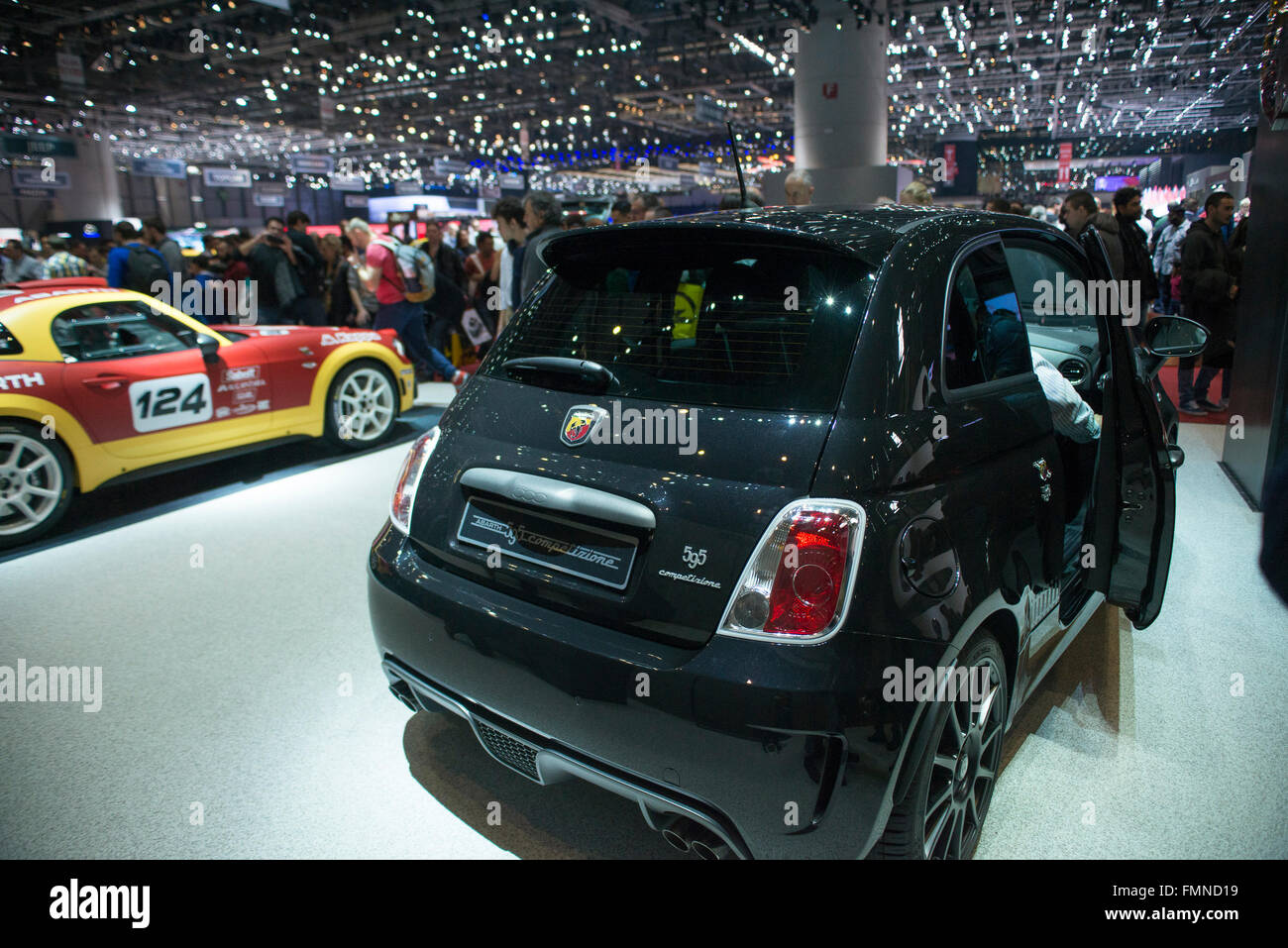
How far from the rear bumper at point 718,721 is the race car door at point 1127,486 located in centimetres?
118

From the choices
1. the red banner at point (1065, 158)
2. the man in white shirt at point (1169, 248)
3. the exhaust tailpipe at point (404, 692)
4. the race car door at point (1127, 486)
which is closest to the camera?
the exhaust tailpipe at point (404, 692)

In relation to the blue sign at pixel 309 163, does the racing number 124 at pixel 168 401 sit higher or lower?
lower

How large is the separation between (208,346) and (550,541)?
4.20 metres

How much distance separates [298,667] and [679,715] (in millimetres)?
2099

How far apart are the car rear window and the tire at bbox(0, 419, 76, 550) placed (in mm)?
3481

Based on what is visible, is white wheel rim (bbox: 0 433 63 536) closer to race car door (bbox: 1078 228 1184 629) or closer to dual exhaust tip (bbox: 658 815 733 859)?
dual exhaust tip (bbox: 658 815 733 859)

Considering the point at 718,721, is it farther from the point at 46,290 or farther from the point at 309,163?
the point at 309,163

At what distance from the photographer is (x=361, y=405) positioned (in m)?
6.17

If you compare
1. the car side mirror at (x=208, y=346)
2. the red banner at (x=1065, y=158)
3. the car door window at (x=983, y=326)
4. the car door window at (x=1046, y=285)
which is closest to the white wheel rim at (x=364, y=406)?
the car side mirror at (x=208, y=346)

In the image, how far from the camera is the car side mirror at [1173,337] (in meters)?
2.80

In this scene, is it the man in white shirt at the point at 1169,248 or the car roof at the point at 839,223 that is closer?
the car roof at the point at 839,223

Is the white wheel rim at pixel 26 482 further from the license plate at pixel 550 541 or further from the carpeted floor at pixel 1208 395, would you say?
the carpeted floor at pixel 1208 395

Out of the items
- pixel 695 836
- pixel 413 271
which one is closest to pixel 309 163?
pixel 413 271

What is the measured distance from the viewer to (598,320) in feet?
6.87
